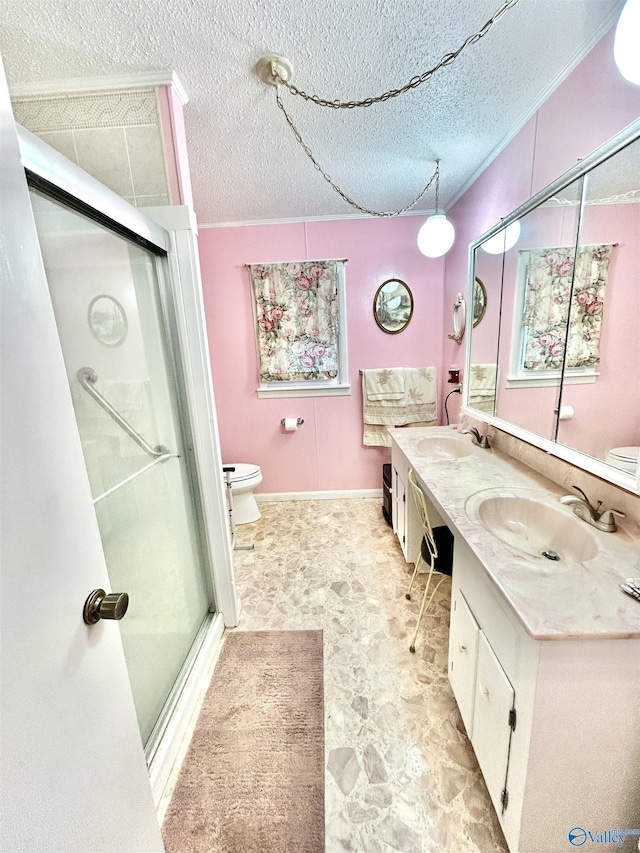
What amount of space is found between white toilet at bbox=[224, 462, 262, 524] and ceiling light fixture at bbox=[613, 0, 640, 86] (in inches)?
99.6

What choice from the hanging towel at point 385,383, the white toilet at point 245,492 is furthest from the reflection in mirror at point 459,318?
the white toilet at point 245,492

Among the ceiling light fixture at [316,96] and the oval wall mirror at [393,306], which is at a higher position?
the ceiling light fixture at [316,96]

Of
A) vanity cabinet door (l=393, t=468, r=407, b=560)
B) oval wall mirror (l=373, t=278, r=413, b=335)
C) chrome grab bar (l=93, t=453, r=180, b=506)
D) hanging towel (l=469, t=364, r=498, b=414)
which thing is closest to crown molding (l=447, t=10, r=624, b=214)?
oval wall mirror (l=373, t=278, r=413, b=335)

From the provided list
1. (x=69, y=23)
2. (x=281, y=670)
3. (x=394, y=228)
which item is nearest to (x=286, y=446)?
(x=281, y=670)

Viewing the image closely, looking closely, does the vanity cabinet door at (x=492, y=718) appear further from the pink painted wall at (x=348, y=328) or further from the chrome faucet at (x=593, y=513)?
the pink painted wall at (x=348, y=328)

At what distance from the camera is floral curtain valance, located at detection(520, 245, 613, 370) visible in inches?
42.4

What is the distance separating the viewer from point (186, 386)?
1.43 meters

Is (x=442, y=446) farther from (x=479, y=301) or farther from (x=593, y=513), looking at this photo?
(x=593, y=513)

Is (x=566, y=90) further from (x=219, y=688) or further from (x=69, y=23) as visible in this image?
(x=219, y=688)

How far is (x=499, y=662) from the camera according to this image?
82 centimetres

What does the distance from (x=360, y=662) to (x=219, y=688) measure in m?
0.61

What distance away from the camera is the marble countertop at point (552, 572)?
657 mm

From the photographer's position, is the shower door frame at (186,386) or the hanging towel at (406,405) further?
the hanging towel at (406,405)

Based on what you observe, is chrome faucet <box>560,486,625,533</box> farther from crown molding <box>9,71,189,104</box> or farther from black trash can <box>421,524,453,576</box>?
crown molding <box>9,71,189,104</box>
